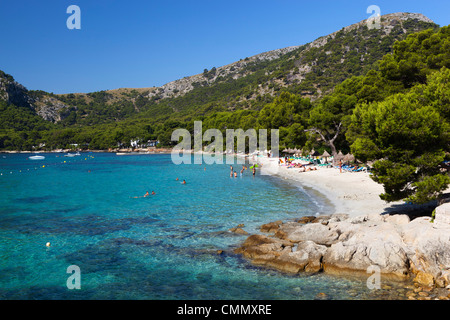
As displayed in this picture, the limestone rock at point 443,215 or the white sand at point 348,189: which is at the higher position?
the limestone rock at point 443,215

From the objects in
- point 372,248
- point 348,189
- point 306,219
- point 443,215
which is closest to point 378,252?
point 372,248

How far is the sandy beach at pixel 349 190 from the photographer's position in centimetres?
2434

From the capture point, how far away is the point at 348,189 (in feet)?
111

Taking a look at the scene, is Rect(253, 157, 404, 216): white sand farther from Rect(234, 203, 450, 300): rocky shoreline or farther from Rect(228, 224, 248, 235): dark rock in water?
Rect(228, 224, 248, 235): dark rock in water

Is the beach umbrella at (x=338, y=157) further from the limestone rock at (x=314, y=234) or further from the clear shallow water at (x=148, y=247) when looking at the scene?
the limestone rock at (x=314, y=234)

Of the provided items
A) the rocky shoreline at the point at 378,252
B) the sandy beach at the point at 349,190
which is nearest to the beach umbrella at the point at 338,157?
the sandy beach at the point at 349,190

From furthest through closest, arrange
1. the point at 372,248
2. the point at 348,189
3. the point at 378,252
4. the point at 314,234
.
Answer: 1. the point at 348,189
2. the point at 314,234
3. the point at 372,248
4. the point at 378,252

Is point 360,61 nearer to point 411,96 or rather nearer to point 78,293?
point 411,96

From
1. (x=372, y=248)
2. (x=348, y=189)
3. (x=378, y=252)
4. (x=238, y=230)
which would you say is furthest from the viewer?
(x=348, y=189)

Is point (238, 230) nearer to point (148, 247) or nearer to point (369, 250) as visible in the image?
point (148, 247)

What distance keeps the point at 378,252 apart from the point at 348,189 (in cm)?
2000

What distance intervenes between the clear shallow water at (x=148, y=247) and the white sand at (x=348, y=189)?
2701 millimetres

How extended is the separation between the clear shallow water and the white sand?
2701 millimetres

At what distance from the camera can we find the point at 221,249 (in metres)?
18.3
